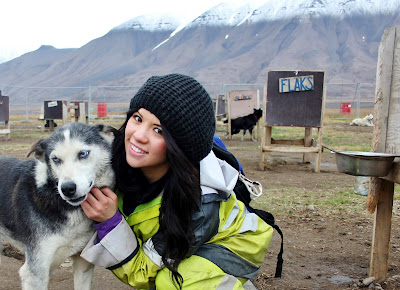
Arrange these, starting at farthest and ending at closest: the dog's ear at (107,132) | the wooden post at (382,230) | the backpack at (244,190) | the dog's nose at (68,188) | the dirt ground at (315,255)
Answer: the dirt ground at (315,255) < the wooden post at (382,230) < the backpack at (244,190) < the dog's ear at (107,132) < the dog's nose at (68,188)

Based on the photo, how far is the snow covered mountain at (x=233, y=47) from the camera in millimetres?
120975

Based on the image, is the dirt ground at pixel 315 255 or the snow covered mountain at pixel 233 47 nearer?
the dirt ground at pixel 315 255

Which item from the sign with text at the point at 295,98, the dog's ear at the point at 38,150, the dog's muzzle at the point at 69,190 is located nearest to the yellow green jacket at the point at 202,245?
the dog's muzzle at the point at 69,190

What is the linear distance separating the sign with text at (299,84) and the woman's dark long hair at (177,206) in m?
5.67

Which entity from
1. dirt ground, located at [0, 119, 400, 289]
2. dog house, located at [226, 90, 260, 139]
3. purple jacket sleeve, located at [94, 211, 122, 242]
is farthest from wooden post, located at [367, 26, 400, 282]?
dog house, located at [226, 90, 260, 139]

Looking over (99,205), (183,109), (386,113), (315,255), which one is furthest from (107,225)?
(315,255)

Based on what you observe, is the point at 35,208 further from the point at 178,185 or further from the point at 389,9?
the point at 389,9

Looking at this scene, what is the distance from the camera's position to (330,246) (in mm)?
4148

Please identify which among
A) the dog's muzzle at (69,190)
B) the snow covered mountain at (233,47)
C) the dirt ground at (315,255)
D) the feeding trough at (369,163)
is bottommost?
the dirt ground at (315,255)

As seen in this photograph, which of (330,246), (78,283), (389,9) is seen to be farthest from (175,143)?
(389,9)

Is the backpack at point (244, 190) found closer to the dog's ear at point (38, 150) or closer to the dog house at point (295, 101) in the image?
the dog's ear at point (38, 150)

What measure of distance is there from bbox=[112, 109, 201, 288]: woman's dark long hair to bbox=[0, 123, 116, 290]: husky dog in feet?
1.53

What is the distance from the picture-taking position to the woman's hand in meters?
2.47

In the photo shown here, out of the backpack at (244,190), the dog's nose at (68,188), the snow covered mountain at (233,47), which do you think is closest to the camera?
the dog's nose at (68,188)
